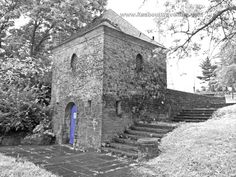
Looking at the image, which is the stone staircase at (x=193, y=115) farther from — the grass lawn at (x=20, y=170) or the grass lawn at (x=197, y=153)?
the grass lawn at (x=20, y=170)

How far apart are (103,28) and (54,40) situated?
10.2 metres

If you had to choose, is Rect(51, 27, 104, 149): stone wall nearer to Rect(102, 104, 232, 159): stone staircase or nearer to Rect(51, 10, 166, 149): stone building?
Rect(51, 10, 166, 149): stone building

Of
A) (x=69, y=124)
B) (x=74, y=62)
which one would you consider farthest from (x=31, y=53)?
(x=69, y=124)

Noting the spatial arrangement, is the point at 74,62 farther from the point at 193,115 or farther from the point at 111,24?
the point at 193,115

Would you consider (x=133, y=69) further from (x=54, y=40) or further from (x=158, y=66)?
(x=54, y=40)

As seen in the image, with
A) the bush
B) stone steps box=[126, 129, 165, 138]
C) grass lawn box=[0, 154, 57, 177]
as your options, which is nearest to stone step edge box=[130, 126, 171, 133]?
stone steps box=[126, 129, 165, 138]

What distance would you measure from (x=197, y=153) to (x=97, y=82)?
5.11 m

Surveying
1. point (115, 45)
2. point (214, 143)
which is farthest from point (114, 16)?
point (214, 143)

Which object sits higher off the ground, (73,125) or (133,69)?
(133,69)

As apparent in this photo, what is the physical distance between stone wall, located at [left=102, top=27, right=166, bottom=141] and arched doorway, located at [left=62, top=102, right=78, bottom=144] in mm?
2574

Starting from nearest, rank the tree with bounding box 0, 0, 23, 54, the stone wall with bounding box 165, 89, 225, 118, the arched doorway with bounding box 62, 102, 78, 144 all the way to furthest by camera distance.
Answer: the arched doorway with bounding box 62, 102, 78, 144, the stone wall with bounding box 165, 89, 225, 118, the tree with bounding box 0, 0, 23, 54

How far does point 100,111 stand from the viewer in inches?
352

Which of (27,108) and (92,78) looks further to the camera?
(27,108)

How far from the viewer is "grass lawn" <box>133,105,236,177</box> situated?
5282 mm
